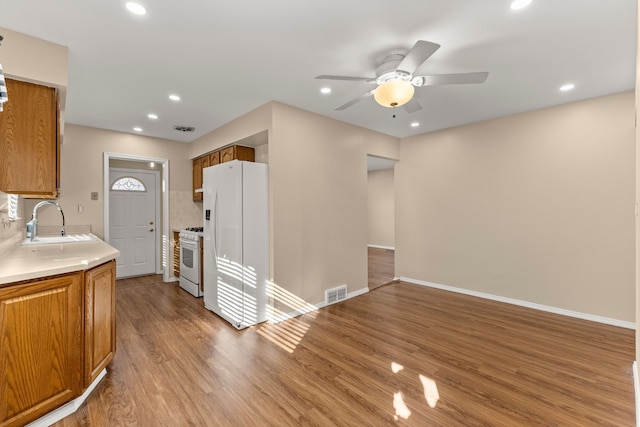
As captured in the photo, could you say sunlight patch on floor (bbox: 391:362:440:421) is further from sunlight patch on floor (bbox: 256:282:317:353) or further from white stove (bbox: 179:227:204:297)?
white stove (bbox: 179:227:204:297)

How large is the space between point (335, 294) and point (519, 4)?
3.40 m

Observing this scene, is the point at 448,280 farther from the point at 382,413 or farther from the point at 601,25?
the point at 601,25

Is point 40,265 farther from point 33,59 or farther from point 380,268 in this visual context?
point 380,268

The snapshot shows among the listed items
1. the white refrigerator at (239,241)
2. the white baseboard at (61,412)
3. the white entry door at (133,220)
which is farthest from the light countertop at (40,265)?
the white entry door at (133,220)

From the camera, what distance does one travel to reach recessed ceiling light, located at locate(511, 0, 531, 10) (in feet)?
5.74

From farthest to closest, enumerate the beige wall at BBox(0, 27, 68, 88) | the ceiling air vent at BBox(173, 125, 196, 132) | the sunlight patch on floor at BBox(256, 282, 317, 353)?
the ceiling air vent at BBox(173, 125, 196, 132), the sunlight patch on floor at BBox(256, 282, 317, 353), the beige wall at BBox(0, 27, 68, 88)

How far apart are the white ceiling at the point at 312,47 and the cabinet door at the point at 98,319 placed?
67.8 inches

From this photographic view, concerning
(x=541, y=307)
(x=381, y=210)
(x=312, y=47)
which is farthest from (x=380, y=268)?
(x=312, y=47)

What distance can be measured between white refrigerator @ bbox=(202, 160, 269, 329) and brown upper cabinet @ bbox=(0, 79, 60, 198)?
1.45 m

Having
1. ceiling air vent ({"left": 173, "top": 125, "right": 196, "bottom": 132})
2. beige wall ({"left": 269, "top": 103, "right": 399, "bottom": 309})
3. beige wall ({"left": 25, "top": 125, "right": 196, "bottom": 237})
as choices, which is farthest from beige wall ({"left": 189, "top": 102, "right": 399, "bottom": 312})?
beige wall ({"left": 25, "top": 125, "right": 196, "bottom": 237})

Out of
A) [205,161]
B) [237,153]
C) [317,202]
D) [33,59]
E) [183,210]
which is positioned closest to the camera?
[33,59]

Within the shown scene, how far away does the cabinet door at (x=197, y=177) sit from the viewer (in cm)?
500

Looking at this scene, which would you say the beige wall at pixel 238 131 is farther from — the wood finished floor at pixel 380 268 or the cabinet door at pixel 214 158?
the wood finished floor at pixel 380 268

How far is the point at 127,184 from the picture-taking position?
206 inches
